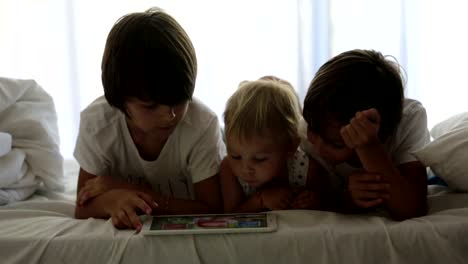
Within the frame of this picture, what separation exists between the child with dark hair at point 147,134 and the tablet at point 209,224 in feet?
0.13

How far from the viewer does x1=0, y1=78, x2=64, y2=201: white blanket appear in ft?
4.54

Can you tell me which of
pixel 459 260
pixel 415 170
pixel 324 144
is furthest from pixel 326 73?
pixel 459 260

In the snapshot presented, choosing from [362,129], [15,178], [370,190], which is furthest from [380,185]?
[15,178]

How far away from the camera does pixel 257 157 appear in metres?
1.20

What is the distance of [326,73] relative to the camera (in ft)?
3.90

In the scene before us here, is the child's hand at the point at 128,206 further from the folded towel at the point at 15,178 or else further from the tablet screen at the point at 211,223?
the folded towel at the point at 15,178

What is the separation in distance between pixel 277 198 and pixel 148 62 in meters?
0.36

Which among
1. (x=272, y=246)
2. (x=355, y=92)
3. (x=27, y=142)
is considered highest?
(x=355, y=92)

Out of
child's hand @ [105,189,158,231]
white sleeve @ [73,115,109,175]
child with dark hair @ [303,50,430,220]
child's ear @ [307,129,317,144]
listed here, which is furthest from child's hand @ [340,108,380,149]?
white sleeve @ [73,115,109,175]

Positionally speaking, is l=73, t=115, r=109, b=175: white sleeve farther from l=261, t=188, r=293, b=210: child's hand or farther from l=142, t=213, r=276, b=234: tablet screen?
l=261, t=188, r=293, b=210: child's hand

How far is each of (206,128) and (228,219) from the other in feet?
0.80

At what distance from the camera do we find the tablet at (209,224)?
3.51 ft

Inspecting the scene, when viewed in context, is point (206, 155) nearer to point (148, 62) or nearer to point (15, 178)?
point (148, 62)

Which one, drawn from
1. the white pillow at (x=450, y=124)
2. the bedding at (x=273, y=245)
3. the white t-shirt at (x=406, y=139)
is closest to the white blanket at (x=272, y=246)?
the bedding at (x=273, y=245)
